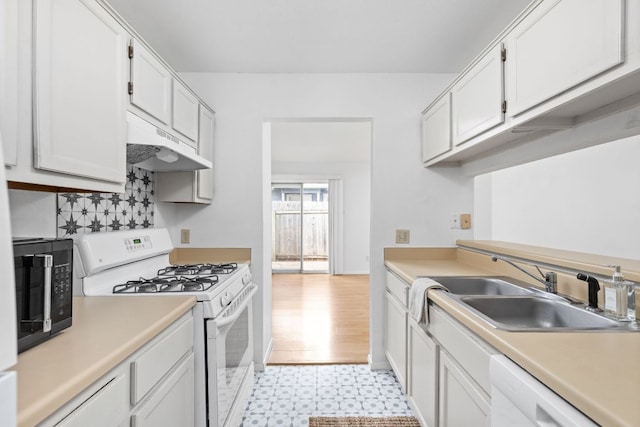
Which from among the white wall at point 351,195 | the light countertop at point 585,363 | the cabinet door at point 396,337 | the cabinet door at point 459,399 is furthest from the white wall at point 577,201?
the white wall at point 351,195

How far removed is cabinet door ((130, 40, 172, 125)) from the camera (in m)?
1.52

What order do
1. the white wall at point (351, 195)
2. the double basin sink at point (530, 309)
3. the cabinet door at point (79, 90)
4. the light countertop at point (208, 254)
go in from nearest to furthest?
the cabinet door at point (79, 90) → the double basin sink at point (530, 309) → the light countertop at point (208, 254) → the white wall at point (351, 195)

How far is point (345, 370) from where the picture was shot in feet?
8.52

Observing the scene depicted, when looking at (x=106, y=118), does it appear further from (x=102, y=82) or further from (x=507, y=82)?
(x=507, y=82)

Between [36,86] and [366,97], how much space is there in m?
2.08

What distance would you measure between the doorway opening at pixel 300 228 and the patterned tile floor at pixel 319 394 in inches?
159

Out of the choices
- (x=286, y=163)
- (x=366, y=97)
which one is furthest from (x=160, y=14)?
(x=286, y=163)

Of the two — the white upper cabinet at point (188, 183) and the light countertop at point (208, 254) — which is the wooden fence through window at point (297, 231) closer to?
the light countertop at point (208, 254)

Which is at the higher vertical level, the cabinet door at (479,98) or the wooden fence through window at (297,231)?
the cabinet door at (479,98)

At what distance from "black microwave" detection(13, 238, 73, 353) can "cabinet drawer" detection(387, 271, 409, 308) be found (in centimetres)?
162

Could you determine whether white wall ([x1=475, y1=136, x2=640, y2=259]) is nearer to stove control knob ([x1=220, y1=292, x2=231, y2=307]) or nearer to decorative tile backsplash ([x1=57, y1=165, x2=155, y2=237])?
stove control knob ([x1=220, y1=292, x2=231, y2=307])

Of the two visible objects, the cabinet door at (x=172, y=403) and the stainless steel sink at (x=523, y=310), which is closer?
the cabinet door at (x=172, y=403)

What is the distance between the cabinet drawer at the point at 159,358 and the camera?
3.27 ft

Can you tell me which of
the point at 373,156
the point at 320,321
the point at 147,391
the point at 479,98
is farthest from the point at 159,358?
the point at 320,321
